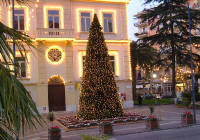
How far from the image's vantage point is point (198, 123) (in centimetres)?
1734

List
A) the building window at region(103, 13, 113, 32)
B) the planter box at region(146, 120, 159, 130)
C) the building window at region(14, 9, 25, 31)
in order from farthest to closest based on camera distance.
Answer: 1. the building window at region(103, 13, 113, 32)
2. the building window at region(14, 9, 25, 31)
3. the planter box at region(146, 120, 159, 130)

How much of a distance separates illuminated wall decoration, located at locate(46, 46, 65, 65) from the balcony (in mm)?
1420

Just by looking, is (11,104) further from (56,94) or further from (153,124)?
(56,94)

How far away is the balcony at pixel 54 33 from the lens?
2650cm

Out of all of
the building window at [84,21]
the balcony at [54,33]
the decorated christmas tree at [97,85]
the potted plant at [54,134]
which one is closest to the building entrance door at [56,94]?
the balcony at [54,33]

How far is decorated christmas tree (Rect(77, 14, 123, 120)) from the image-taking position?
1922 cm

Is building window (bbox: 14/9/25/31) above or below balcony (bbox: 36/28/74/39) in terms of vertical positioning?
above

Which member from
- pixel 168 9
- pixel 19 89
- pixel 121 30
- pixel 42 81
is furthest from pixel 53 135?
pixel 168 9

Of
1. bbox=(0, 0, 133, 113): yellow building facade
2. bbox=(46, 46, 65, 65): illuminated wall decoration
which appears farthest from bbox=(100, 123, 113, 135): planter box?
bbox=(46, 46, 65, 65): illuminated wall decoration

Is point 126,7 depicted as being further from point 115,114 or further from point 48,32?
point 115,114

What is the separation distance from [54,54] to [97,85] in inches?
386

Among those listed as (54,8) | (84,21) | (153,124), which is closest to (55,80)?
(84,21)

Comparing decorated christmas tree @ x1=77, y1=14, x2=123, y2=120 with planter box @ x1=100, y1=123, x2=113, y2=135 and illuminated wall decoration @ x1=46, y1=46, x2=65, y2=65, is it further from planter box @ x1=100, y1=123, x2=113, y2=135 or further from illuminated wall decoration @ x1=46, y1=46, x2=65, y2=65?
illuminated wall decoration @ x1=46, y1=46, x2=65, y2=65

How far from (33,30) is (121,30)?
9522mm
